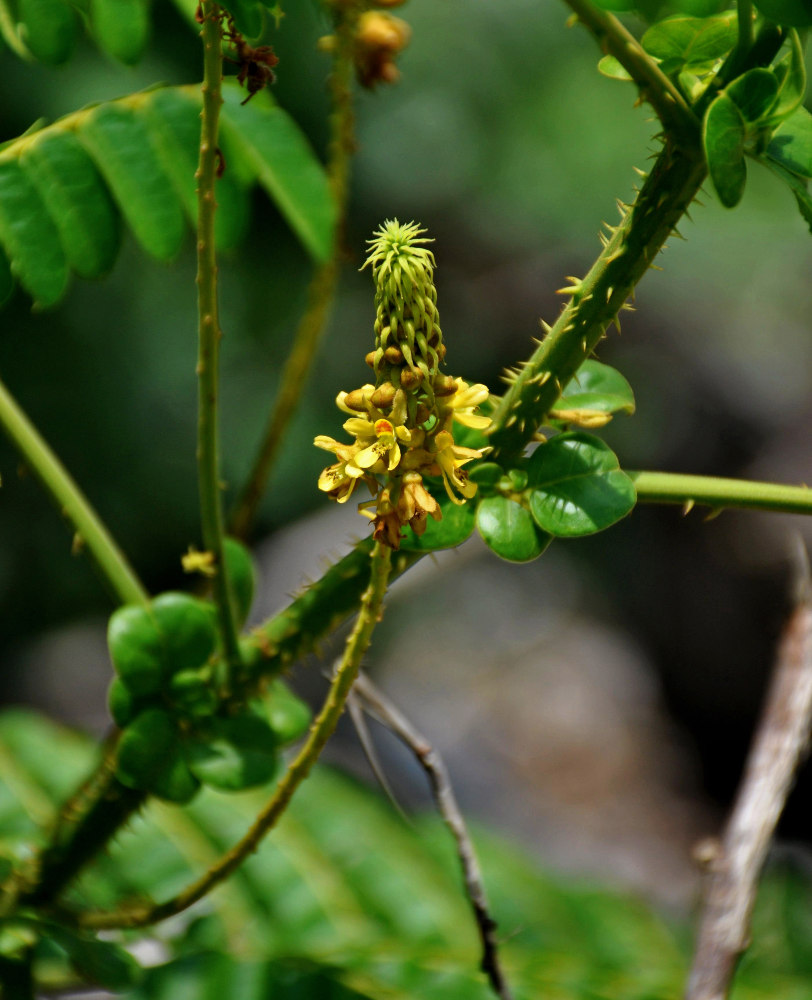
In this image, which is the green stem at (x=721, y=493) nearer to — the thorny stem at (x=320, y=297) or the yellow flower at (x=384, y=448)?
the yellow flower at (x=384, y=448)

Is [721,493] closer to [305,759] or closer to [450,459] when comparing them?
[450,459]

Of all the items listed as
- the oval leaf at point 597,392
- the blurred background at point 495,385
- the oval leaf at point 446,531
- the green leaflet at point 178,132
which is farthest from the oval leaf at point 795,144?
the blurred background at point 495,385

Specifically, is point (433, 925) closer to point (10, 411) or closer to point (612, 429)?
point (10, 411)

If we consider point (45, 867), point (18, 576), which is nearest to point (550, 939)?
point (45, 867)

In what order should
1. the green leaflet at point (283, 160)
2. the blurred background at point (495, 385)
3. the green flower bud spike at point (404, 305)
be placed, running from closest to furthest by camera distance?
1. the green flower bud spike at point (404, 305)
2. the green leaflet at point (283, 160)
3. the blurred background at point (495, 385)

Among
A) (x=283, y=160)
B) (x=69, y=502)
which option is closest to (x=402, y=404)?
(x=69, y=502)

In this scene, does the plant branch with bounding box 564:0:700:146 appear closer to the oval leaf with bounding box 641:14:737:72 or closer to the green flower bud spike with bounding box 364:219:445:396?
the oval leaf with bounding box 641:14:737:72

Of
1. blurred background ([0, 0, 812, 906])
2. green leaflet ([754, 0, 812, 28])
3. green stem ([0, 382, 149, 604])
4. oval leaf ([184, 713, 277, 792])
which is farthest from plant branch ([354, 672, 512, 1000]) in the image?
blurred background ([0, 0, 812, 906])
